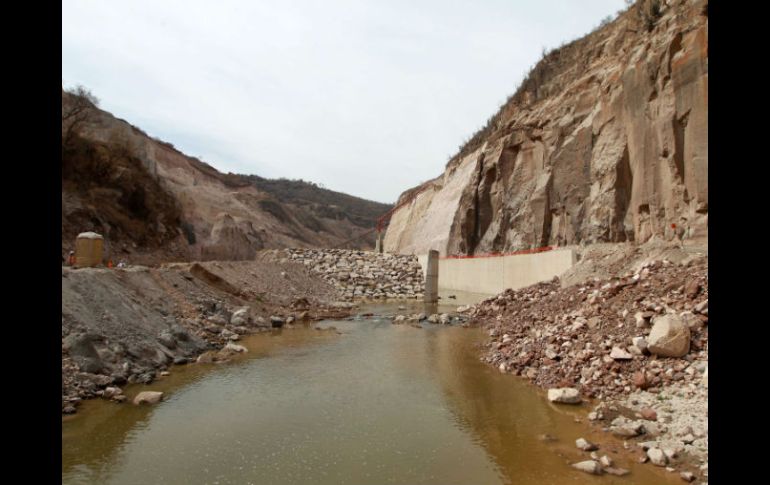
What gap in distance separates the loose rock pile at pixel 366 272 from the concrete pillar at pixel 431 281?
3.02m

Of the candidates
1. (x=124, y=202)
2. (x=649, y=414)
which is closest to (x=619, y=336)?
(x=649, y=414)

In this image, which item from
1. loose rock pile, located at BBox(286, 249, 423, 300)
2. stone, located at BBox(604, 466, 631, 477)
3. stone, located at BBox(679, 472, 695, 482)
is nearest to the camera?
stone, located at BBox(679, 472, 695, 482)

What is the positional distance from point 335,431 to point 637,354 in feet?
16.4

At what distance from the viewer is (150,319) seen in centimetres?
1077

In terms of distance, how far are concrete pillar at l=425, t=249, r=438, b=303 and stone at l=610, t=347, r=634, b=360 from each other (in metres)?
15.3

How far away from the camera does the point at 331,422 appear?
21.2ft

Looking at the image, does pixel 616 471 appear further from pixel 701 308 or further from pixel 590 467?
pixel 701 308

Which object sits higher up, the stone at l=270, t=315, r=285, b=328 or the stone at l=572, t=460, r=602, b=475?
the stone at l=572, t=460, r=602, b=475

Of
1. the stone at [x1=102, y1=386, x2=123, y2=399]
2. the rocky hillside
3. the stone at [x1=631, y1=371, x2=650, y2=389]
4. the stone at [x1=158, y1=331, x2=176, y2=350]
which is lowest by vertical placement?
the stone at [x1=102, y1=386, x2=123, y2=399]

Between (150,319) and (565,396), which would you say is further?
(150,319)

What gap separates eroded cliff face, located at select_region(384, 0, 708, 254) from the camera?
13.2m

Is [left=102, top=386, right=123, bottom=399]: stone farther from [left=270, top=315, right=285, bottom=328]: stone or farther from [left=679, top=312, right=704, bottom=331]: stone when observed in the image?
[left=679, top=312, right=704, bottom=331]: stone

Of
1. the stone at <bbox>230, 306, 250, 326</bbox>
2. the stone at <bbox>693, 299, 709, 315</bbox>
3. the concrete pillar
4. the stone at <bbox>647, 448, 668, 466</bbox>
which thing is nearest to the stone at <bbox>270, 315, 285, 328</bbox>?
the stone at <bbox>230, 306, 250, 326</bbox>
